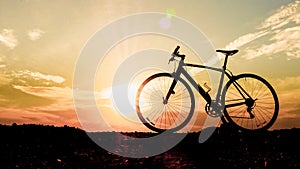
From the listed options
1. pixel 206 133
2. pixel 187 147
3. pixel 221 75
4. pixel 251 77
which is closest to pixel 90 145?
pixel 187 147

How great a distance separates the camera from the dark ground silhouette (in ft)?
24.1

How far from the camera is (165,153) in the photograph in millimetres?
8602

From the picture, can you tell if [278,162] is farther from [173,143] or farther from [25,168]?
[25,168]

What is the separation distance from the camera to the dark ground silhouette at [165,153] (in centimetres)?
733

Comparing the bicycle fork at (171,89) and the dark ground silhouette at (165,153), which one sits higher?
the bicycle fork at (171,89)

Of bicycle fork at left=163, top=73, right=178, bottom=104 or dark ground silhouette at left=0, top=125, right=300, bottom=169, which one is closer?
dark ground silhouette at left=0, top=125, right=300, bottom=169

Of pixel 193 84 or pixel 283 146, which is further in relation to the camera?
pixel 193 84

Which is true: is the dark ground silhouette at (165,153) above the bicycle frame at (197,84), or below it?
below

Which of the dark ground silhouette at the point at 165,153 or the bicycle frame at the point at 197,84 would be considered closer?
the dark ground silhouette at the point at 165,153

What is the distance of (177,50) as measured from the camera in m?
10.5

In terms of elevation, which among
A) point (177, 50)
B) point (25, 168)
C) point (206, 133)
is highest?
point (177, 50)

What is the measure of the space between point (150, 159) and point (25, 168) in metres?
2.88

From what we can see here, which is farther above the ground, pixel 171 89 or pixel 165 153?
pixel 171 89

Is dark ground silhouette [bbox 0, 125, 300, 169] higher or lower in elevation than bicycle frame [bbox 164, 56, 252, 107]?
lower
